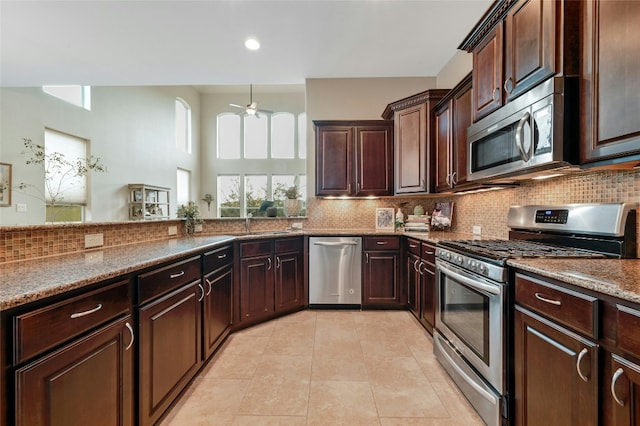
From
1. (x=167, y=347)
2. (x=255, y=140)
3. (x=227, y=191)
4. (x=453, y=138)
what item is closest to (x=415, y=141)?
(x=453, y=138)

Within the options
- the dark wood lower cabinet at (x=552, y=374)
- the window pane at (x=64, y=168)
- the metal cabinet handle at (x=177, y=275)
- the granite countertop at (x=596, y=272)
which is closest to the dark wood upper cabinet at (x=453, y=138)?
the granite countertop at (x=596, y=272)

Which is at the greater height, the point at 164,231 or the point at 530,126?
the point at 530,126

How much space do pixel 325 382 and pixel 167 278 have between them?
48.9 inches

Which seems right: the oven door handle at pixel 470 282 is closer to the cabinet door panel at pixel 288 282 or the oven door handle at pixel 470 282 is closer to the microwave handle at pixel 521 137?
the microwave handle at pixel 521 137

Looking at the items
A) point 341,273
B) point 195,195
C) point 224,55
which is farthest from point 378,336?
point 195,195

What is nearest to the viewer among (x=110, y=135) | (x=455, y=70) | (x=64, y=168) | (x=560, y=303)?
(x=560, y=303)

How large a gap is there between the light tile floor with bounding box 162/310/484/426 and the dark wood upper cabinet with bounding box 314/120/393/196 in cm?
169

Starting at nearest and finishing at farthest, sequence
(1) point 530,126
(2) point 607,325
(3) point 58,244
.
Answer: (2) point 607,325 → (1) point 530,126 → (3) point 58,244

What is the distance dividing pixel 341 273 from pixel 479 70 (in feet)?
7.67

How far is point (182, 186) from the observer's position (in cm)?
884

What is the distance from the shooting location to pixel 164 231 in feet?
8.52

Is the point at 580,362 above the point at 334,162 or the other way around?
the other way around

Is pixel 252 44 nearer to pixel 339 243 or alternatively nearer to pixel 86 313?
pixel 339 243

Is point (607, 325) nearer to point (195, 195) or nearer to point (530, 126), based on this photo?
point (530, 126)
